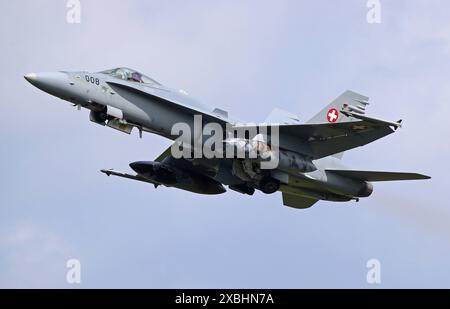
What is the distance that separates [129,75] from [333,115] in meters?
6.51

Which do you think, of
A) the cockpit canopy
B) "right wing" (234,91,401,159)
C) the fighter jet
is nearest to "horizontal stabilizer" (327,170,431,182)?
the fighter jet

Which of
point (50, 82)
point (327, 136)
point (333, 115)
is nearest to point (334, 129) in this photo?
point (327, 136)

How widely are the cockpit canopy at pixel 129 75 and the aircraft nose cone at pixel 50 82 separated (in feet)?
5.63

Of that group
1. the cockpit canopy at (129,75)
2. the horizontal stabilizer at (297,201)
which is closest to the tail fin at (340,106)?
the horizontal stabilizer at (297,201)

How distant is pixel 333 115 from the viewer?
39344 millimetres

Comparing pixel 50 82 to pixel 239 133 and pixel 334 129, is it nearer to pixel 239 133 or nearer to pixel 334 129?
pixel 239 133

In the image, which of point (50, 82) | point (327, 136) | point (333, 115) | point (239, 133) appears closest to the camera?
point (50, 82)

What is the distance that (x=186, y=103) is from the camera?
123 feet

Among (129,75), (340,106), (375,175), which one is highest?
(129,75)

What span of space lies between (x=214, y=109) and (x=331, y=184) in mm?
4404

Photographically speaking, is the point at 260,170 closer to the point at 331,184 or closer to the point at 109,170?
the point at 331,184

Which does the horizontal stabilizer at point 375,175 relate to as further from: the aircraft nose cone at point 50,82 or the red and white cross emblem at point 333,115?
the aircraft nose cone at point 50,82

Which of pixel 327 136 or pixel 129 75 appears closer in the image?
pixel 129 75

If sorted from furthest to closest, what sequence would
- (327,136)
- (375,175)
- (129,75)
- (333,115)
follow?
1. (333,115)
2. (375,175)
3. (327,136)
4. (129,75)
